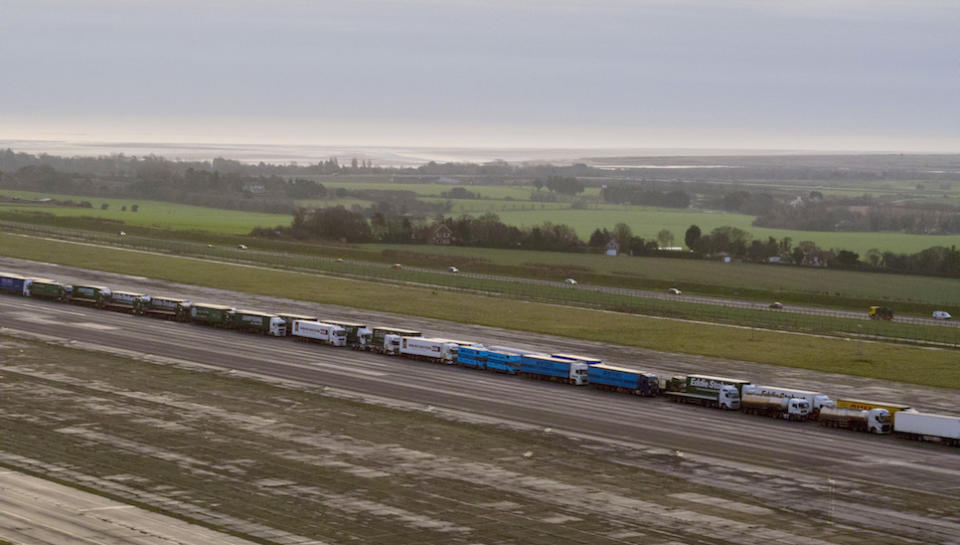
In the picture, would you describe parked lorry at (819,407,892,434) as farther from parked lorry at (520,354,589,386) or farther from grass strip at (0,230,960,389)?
grass strip at (0,230,960,389)

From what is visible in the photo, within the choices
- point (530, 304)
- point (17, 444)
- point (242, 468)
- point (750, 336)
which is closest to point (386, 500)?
point (242, 468)

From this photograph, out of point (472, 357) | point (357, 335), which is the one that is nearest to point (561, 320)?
point (357, 335)

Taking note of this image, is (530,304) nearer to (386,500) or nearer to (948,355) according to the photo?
(948,355)

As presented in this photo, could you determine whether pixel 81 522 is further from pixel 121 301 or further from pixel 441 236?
pixel 441 236

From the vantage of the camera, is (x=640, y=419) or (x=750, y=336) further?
(x=750, y=336)

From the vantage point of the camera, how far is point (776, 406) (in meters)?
77.4

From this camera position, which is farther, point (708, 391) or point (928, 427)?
point (708, 391)

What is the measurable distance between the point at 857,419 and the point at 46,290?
92082 millimetres

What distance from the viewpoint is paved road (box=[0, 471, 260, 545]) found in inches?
1859

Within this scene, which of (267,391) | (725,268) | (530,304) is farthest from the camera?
(725,268)

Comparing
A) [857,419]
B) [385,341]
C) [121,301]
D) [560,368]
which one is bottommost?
[857,419]

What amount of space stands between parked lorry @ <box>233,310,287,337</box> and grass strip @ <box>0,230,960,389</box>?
2174cm

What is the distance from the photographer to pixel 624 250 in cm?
19475

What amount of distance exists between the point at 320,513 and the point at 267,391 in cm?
2788
